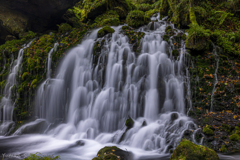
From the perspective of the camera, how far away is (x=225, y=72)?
305 inches

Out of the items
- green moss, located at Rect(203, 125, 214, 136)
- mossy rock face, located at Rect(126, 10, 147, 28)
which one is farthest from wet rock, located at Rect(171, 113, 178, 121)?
mossy rock face, located at Rect(126, 10, 147, 28)

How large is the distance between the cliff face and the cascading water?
4.77 meters

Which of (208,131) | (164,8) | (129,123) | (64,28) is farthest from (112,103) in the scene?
(164,8)

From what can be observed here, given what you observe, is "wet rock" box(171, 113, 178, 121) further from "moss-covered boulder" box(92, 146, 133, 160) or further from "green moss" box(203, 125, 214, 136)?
"moss-covered boulder" box(92, 146, 133, 160)

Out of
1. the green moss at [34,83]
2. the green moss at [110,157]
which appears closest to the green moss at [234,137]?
the green moss at [110,157]

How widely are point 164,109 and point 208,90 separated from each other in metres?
2.27

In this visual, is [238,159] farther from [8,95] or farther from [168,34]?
[8,95]

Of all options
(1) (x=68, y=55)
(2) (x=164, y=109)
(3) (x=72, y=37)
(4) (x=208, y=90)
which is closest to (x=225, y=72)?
(4) (x=208, y=90)

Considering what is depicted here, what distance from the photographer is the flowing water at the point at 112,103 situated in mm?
6262

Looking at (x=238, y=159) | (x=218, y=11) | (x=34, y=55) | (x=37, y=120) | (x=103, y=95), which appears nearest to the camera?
(x=238, y=159)

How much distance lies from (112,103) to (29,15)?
1228 centimetres

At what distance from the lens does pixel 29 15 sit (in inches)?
553

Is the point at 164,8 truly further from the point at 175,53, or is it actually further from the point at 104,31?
the point at 175,53

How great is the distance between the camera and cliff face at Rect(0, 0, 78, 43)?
12.9 m
